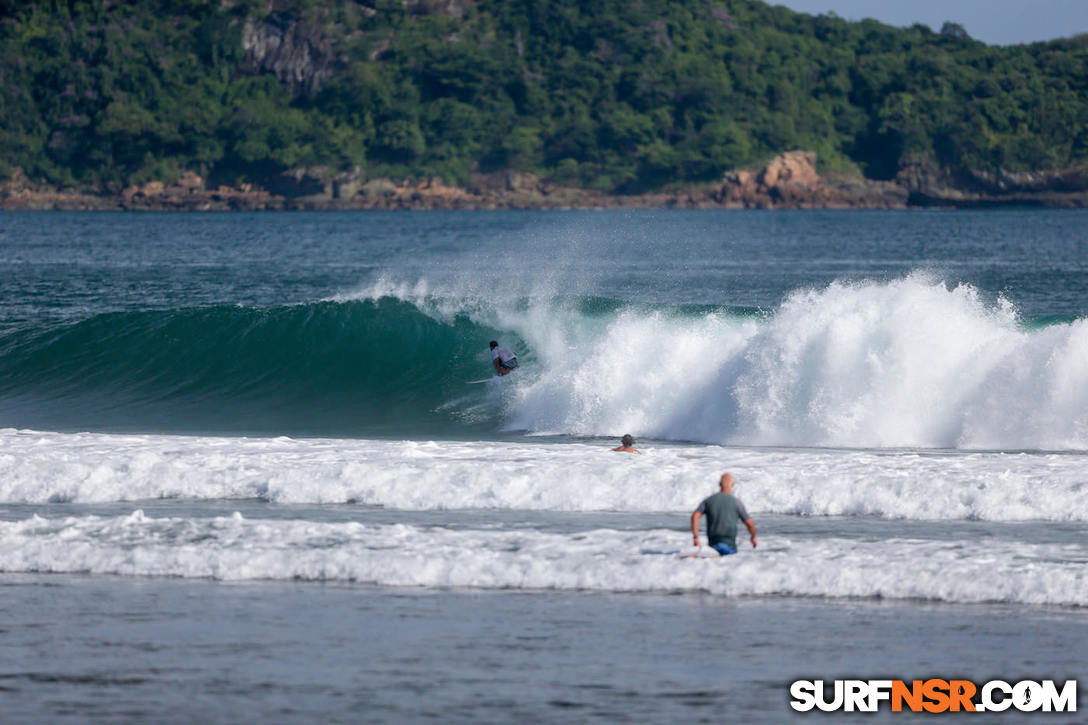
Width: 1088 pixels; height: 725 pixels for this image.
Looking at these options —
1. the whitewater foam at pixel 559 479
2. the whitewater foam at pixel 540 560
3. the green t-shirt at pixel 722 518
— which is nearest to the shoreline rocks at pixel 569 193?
the whitewater foam at pixel 559 479

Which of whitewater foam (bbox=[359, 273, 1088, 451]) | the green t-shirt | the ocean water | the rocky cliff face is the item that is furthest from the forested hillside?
the green t-shirt

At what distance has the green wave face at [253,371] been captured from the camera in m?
25.0

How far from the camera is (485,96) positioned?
175000 mm

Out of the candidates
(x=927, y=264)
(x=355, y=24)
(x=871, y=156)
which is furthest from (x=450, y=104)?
(x=927, y=264)

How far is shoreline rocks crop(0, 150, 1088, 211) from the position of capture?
166 meters

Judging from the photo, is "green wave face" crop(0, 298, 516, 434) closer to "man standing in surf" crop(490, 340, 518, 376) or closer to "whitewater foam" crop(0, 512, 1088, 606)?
"man standing in surf" crop(490, 340, 518, 376)

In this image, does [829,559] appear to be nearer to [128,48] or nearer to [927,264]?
[927,264]

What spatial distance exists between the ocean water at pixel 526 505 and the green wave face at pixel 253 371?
0.10 m

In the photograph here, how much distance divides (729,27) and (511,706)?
633 ft

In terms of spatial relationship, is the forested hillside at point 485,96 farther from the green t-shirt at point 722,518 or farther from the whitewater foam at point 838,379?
the green t-shirt at point 722,518

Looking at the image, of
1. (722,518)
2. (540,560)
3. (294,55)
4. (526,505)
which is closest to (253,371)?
(526,505)

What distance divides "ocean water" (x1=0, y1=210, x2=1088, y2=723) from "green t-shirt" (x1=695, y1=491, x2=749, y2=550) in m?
0.23

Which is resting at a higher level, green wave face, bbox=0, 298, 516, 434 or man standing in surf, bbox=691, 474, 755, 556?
man standing in surf, bbox=691, 474, 755, 556

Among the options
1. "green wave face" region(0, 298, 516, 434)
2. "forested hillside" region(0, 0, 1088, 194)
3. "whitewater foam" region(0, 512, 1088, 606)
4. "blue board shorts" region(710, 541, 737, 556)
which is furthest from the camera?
"forested hillside" region(0, 0, 1088, 194)
